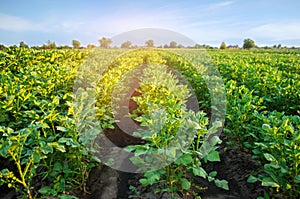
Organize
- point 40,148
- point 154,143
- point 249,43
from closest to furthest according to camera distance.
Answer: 1. point 40,148
2. point 154,143
3. point 249,43

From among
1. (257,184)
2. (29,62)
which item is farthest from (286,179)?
(29,62)

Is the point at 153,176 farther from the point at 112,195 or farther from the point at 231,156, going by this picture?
the point at 231,156

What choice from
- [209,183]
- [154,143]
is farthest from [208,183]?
[154,143]

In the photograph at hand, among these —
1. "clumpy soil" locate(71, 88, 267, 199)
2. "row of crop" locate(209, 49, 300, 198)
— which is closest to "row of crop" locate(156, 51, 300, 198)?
"row of crop" locate(209, 49, 300, 198)

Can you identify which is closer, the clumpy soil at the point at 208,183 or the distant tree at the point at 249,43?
the clumpy soil at the point at 208,183

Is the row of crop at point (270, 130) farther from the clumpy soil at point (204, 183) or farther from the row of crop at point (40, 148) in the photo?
the row of crop at point (40, 148)

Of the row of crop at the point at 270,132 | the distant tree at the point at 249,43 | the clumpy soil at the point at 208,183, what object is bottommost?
the clumpy soil at the point at 208,183

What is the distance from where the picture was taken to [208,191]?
121 inches

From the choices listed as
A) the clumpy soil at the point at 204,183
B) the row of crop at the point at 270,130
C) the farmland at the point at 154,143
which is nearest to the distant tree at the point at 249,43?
the row of crop at the point at 270,130

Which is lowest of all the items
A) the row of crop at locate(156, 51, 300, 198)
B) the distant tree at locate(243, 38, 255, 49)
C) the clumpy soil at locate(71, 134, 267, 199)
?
the clumpy soil at locate(71, 134, 267, 199)

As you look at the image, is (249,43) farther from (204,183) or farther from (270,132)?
(270,132)

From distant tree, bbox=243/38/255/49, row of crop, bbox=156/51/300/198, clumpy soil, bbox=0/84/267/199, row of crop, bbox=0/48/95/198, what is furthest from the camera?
distant tree, bbox=243/38/255/49

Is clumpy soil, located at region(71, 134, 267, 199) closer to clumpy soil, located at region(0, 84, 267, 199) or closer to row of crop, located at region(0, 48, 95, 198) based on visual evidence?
clumpy soil, located at region(0, 84, 267, 199)

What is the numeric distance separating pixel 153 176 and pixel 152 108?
1.10 metres
